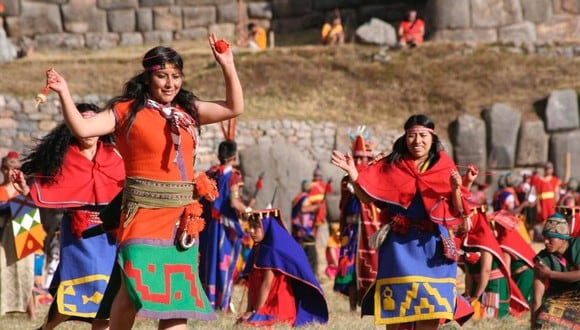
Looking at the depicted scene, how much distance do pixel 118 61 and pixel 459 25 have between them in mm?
8120

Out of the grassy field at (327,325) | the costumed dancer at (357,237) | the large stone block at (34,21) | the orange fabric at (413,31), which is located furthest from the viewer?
the large stone block at (34,21)

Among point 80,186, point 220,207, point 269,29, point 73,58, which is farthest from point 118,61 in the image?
point 80,186

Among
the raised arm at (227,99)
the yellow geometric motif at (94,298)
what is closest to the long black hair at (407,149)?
the raised arm at (227,99)

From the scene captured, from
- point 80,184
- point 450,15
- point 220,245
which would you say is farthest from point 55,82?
point 450,15

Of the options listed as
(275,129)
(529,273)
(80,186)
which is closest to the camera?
(80,186)

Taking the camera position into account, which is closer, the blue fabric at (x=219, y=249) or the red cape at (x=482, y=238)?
the red cape at (x=482, y=238)

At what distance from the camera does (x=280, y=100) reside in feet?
83.4

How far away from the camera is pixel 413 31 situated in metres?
29.2

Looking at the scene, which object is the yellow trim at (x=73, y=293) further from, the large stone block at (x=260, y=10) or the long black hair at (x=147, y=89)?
the large stone block at (x=260, y=10)

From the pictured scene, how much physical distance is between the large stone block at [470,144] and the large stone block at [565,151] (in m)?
1.37

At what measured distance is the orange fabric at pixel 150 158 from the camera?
642 cm

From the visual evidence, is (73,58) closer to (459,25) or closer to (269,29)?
(269,29)

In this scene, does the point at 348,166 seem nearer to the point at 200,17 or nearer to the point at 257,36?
the point at 257,36

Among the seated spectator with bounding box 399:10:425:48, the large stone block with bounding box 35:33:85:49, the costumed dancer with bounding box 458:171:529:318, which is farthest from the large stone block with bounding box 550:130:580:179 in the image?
the large stone block with bounding box 35:33:85:49
